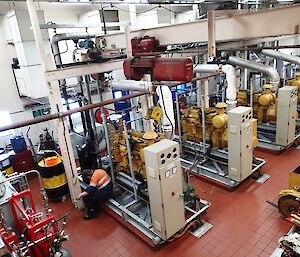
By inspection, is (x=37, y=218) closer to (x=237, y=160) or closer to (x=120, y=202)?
(x=120, y=202)

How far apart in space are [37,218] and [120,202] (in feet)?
7.68

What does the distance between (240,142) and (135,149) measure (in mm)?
2330

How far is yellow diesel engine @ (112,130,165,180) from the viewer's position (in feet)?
17.5

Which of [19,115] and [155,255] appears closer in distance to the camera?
[155,255]

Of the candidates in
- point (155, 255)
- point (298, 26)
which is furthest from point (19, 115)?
point (298, 26)

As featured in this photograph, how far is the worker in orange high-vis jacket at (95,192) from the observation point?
18.1 feet

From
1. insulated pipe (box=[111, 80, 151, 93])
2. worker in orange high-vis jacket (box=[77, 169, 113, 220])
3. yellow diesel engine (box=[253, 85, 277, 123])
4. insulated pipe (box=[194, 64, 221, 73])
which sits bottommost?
worker in orange high-vis jacket (box=[77, 169, 113, 220])

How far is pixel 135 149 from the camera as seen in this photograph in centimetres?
564

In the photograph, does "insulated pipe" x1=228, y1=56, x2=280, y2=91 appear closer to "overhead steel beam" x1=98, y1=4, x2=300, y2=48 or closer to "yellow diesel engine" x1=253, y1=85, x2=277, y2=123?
"yellow diesel engine" x1=253, y1=85, x2=277, y2=123

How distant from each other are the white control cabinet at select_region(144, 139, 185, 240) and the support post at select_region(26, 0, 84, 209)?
6.97 ft

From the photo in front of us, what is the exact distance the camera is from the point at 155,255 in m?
4.52

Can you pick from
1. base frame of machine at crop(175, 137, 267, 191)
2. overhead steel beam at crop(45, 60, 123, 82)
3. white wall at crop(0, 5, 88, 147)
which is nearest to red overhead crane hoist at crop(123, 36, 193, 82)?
overhead steel beam at crop(45, 60, 123, 82)

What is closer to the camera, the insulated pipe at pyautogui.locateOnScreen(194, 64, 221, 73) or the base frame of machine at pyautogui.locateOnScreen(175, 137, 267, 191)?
the insulated pipe at pyautogui.locateOnScreen(194, 64, 221, 73)

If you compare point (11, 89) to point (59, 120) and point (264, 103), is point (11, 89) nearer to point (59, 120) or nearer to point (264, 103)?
point (59, 120)
